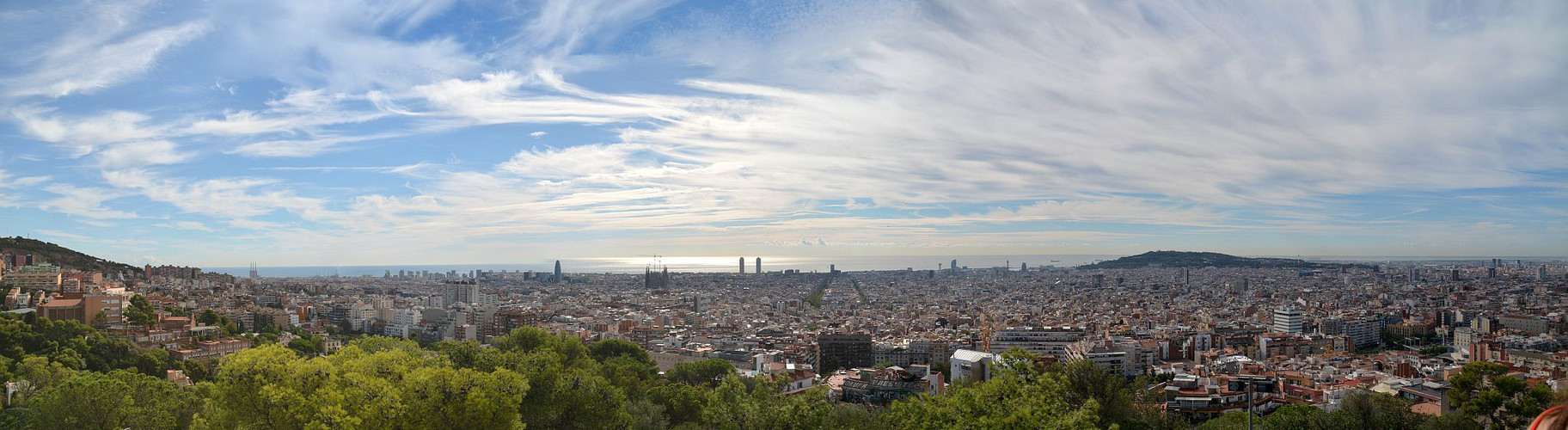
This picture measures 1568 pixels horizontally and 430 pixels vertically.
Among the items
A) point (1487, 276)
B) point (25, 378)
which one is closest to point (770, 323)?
point (25, 378)

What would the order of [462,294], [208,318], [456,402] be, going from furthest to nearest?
[462,294] → [208,318] → [456,402]

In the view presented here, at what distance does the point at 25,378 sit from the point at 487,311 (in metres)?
31.8

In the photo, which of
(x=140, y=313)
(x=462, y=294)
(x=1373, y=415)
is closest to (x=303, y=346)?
(x=140, y=313)

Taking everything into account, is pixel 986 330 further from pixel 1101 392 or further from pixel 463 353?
pixel 463 353

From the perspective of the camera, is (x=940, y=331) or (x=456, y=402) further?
(x=940, y=331)

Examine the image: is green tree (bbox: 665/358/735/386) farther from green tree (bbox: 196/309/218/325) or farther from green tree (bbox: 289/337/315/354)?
green tree (bbox: 196/309/218/325)

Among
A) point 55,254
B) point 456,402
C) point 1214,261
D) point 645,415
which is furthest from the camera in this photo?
point 1214,261

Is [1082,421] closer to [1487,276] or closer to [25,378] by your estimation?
[25,378]

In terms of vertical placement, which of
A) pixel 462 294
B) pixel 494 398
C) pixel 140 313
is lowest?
pixel 462 294

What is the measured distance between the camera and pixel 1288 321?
153 ft

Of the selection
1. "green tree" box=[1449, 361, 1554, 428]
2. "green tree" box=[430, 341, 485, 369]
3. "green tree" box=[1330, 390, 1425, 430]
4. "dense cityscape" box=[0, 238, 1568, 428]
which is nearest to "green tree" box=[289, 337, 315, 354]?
"dense cityscape" box=[0, 238, 1568, 428]

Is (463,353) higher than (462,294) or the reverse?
higher

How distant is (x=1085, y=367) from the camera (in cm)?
1720

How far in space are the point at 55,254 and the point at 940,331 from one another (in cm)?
4545
